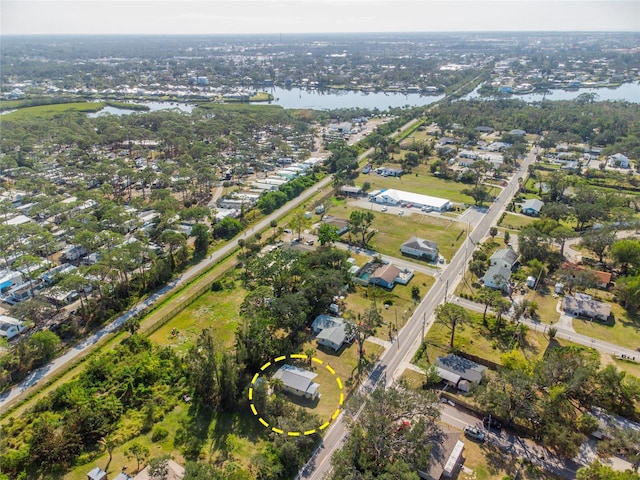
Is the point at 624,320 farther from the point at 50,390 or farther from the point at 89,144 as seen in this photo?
the point at 89,144

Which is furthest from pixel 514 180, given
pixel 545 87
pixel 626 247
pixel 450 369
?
pixel 545 87

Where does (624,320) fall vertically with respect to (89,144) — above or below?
below

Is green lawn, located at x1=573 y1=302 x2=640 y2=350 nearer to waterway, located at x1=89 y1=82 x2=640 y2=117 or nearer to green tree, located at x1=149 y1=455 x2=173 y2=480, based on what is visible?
green tree, located at x1=149 y1=455 x2=173 y2=480

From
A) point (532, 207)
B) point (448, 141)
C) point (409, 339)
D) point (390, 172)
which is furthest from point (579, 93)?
point (409, 339)

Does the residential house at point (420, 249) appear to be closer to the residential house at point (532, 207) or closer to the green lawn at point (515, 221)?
the green lawn at point (515, 221)

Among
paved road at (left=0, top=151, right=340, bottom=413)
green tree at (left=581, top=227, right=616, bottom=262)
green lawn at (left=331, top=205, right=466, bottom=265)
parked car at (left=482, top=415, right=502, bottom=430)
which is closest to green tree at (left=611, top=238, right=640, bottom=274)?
green tree at (left=581, top=227, right=616, bottom=262)
